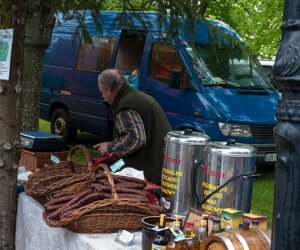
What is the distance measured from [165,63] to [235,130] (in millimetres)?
1536

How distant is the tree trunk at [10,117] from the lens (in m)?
3.58

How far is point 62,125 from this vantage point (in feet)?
35.5

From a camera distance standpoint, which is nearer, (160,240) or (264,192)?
(160,240)

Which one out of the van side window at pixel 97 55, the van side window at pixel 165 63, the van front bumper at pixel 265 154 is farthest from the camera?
the van side window at pixel 97 55

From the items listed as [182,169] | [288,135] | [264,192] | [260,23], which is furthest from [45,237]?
[260,23]

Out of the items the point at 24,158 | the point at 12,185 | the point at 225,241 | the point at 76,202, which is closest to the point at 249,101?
the point at 24,158

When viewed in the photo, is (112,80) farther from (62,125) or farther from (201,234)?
(62,125)

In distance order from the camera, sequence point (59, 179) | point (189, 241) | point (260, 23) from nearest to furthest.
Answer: point (189, 241) → point (59, 179) → point (260, 23)

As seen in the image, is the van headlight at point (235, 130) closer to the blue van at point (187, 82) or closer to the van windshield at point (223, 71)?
the blue van at point (187, 82)

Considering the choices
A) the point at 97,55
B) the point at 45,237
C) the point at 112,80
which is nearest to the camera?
the point at 45,237

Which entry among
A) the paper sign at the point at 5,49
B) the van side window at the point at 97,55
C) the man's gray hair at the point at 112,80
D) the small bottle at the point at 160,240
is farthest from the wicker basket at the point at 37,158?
the van side window at the point at 97,55

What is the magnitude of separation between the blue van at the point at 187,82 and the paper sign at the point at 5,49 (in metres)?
2.94

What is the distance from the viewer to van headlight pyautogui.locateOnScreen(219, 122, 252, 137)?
25.2 ft

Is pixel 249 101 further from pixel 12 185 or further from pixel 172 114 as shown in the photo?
pixel 12 185
